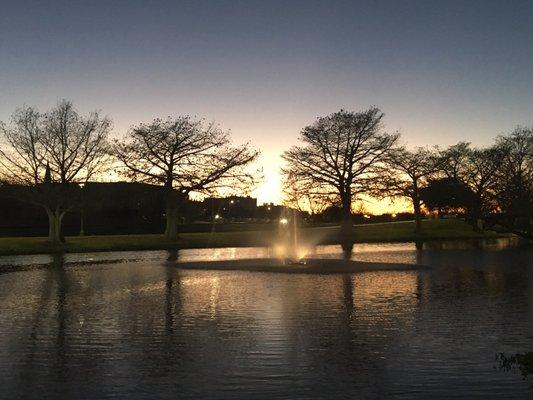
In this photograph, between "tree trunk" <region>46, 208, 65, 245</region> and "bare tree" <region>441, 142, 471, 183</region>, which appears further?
"bare tree" <region>441, 142, 471, 183</region>

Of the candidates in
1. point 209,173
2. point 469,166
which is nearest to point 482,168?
point 469,166

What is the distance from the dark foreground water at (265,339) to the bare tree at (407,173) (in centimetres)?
4302

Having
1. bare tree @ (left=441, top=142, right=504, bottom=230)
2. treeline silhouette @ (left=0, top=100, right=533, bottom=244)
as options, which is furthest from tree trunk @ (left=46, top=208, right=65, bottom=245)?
bare tree @ (left=441, top=142, right=504, bottom=230)

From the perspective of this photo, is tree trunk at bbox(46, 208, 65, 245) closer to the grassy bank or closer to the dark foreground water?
the grassy bank

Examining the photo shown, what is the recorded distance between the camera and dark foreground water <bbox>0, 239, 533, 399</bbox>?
26.5 ft

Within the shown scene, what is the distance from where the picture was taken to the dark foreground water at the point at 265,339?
26.5 feet

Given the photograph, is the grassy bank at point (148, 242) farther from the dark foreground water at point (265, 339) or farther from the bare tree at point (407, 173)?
the dark foreground water at point (265, 339)

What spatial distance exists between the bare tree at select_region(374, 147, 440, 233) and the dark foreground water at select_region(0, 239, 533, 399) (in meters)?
43.0

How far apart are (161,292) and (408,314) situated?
8.59m

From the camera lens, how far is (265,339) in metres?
11.3

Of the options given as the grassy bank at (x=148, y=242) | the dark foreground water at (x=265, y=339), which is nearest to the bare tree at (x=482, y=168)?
the grassy bank at (x=148, y=242)

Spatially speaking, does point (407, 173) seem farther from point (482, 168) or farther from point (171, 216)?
point (171, 216)

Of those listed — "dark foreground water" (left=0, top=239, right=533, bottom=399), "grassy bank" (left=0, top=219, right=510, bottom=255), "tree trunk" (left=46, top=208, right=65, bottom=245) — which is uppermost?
"tree trunk" (left=46, top=208, right=65, bottom=245)

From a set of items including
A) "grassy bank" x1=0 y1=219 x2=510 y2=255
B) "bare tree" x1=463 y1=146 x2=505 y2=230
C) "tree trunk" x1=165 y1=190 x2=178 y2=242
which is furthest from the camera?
"bare tree" x1=463 y1=146 x2=505 y2=230
